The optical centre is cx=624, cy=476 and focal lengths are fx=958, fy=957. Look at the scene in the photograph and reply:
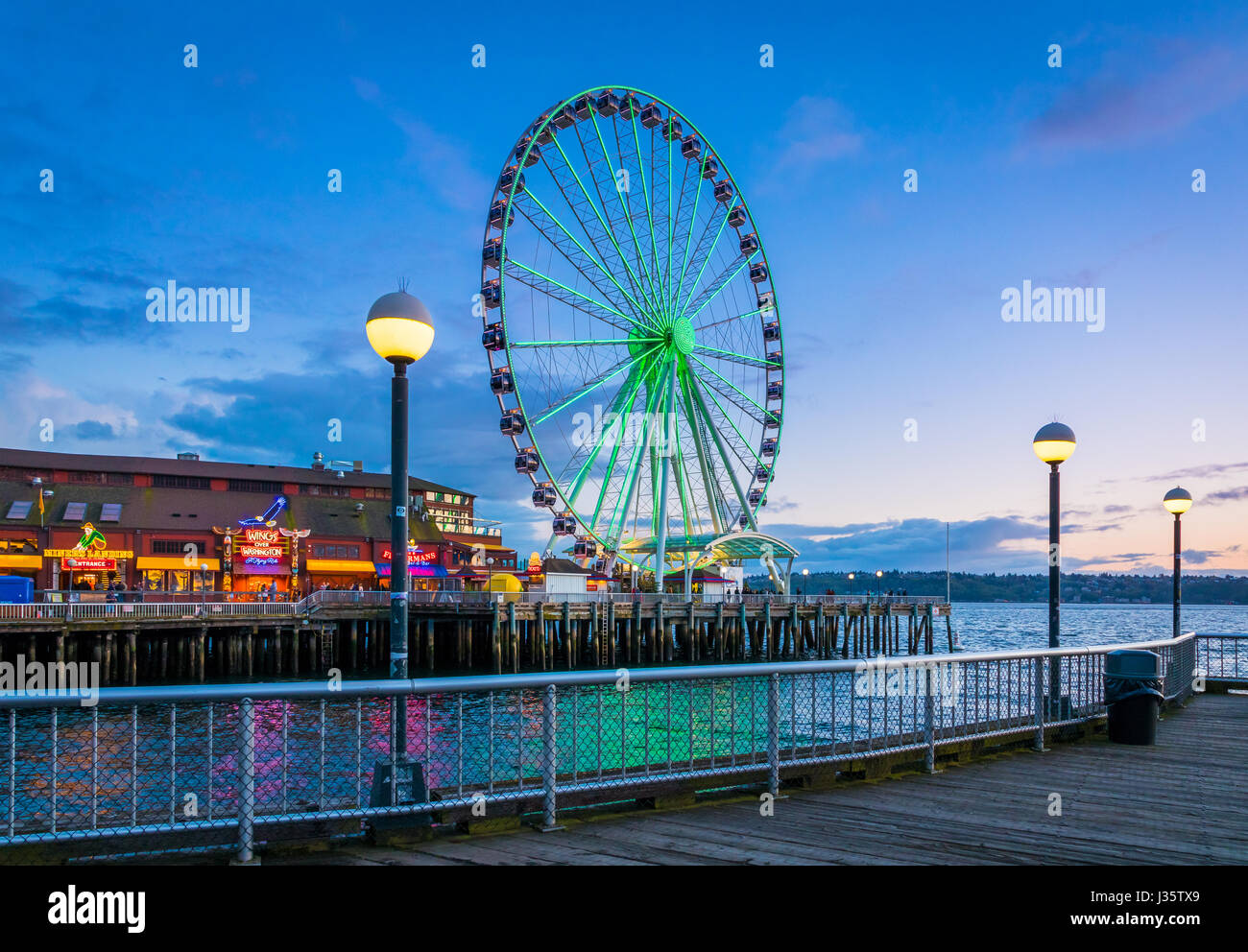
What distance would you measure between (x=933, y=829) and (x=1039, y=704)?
5.09 meters

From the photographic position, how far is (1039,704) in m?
11.5

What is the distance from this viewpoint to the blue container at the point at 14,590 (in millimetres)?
42188

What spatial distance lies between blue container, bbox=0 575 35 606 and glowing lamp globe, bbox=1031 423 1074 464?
4390cm

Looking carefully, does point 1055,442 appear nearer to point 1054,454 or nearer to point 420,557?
point 1054,454

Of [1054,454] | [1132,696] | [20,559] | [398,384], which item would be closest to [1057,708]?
[1132,696]

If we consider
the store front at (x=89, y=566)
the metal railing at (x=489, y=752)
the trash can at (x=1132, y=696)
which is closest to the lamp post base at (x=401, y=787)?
the metal railing at (x=489, y=752)

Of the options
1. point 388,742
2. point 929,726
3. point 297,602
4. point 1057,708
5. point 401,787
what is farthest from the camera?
point 297,602

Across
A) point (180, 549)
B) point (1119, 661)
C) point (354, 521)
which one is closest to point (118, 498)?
point (180, 549)

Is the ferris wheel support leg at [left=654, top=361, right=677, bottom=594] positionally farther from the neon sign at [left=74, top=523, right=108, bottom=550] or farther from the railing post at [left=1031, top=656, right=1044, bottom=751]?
the railing post at [left=1031, top=656, right=1044, bottom=751]

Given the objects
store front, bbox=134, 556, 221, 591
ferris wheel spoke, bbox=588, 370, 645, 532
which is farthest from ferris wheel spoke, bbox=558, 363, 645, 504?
store front, bbox=134, 556, 221, 591
